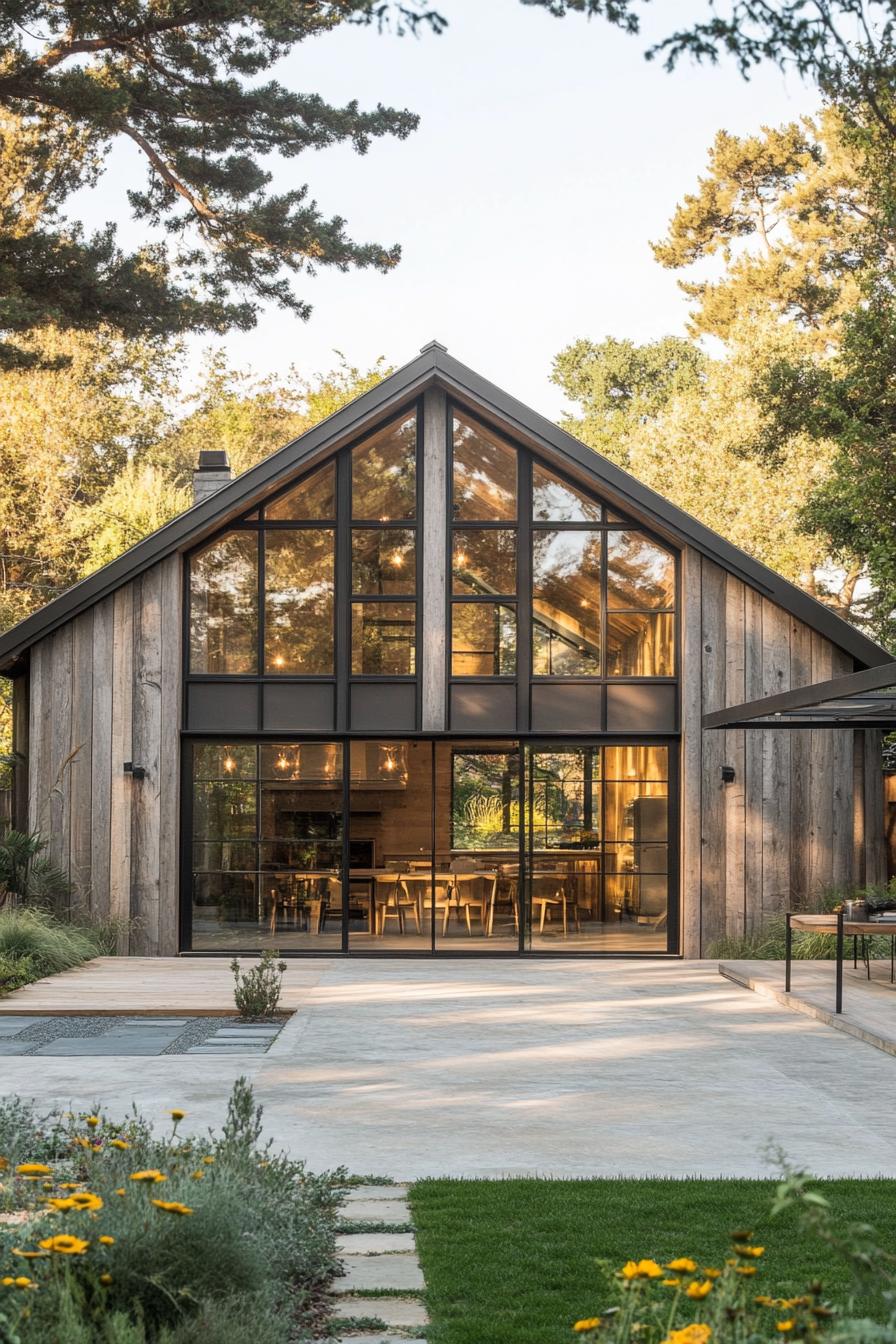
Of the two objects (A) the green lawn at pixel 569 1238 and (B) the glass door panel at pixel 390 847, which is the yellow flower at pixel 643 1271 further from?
(B) the glass door panel at pixel 390 847

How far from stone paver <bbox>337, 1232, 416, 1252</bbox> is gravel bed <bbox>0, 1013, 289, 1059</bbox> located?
14.9 ft

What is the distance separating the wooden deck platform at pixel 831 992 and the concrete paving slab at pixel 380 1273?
5.58 m

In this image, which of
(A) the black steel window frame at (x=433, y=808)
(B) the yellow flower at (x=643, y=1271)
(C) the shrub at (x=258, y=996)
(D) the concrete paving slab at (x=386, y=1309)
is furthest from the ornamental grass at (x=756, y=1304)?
(A) the black steel window frame at (x=433, y=808)

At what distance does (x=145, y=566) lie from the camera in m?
15.6

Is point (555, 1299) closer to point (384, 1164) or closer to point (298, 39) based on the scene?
point (384, 1164)

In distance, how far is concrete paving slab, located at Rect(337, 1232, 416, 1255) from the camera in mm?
5137

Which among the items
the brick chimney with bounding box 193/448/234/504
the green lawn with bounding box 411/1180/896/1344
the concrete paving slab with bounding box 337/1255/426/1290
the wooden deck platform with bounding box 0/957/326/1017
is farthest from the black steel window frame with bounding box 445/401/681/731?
the concrete paving slab with bounding box 337/1255/426/1290

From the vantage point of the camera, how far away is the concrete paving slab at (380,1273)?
15.6 ft

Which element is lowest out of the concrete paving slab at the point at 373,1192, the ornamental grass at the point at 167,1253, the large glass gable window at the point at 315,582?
the concrete paving slab at the point at 373,1192

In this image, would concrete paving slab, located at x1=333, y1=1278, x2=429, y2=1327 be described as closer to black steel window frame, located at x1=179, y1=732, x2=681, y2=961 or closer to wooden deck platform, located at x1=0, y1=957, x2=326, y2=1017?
wooden deck platform, located at x1=0, y1=957, x2=326, y2=1017

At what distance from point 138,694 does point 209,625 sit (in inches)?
41.6

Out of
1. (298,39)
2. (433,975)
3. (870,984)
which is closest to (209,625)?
(433,975)

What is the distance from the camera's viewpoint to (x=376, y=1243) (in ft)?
17.2

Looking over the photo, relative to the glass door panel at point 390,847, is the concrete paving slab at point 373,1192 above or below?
below
